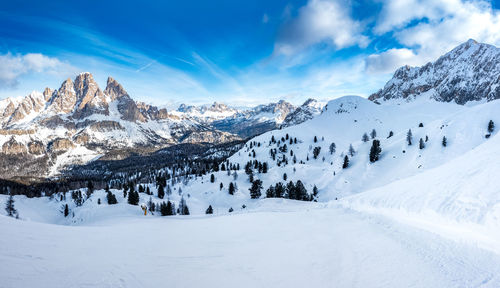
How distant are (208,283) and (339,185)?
92.5 metres

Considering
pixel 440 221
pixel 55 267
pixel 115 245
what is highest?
pixel 55 267

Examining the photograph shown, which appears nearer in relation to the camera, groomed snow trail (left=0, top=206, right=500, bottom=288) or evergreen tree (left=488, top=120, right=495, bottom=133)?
groomed snow trail (left=0, top=206, right=500, bottom=288)

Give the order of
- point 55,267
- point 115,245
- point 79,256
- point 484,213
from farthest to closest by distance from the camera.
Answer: point 484,213
point 115,245
point 79,256
point 55,267

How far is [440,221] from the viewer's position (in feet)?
60.7

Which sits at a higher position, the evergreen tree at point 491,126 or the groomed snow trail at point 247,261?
the evergreen tree at point 491,126

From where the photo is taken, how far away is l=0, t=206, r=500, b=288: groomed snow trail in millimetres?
8109

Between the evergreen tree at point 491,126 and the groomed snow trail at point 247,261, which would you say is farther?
the evergreen tree at point 491,126

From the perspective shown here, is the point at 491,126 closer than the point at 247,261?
No

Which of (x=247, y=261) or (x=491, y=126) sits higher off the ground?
(x=491, y=126)

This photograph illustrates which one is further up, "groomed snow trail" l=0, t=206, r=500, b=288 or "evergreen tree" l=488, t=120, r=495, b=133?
"evergreen tree" l=488, t=120, r=495, b=133

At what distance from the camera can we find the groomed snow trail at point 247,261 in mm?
8109

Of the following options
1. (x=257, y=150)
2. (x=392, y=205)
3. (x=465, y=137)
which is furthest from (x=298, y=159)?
(x=392, y=205)

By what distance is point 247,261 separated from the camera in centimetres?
1125

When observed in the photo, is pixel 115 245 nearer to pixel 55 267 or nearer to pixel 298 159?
pixel 55 267
